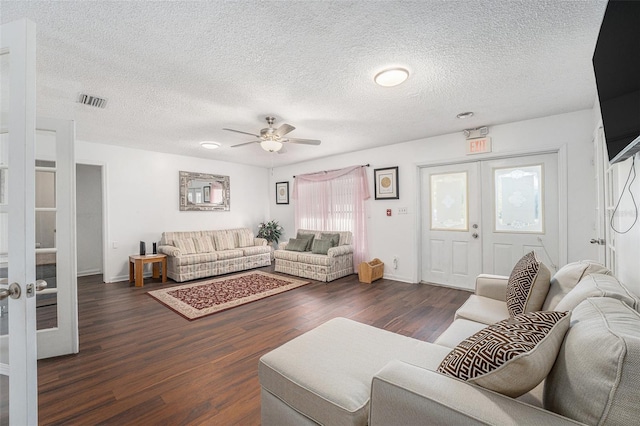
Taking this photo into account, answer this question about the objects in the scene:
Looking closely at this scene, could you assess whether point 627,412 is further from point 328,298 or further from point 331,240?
point 331,240

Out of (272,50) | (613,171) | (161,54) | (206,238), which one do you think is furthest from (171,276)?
(613,171)

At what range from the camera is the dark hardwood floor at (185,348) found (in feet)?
5.54

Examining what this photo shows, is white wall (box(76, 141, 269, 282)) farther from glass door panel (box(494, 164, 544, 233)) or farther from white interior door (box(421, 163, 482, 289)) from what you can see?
glass door panel (box(494, 164, 544, 233))

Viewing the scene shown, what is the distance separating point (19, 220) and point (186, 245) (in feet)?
14.6

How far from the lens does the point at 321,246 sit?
17.5 feet

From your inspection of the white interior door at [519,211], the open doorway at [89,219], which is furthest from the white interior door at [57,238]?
the white interior door at [519,211]

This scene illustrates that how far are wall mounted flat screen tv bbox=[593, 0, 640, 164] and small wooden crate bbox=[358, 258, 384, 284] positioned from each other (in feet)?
11.7

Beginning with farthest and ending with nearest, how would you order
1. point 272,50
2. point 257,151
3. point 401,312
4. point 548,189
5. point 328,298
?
point 257,151
point 328,298
point 548,189
point 401,312
point 272,50

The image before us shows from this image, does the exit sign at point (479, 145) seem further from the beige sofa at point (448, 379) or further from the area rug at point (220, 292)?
the area rug at point (220, 292)

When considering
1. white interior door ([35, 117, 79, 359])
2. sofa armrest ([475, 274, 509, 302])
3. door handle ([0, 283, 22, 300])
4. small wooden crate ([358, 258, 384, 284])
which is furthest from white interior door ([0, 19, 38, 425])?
small wooden crate ([358, 258, 384, 284])

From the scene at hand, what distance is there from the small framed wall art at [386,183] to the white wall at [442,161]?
0.09 metres

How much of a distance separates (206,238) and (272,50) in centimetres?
447

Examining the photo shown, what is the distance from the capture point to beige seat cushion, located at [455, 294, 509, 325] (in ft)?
6.16

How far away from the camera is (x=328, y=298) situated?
387 centimetres
